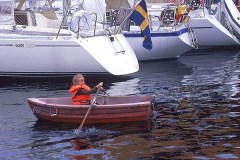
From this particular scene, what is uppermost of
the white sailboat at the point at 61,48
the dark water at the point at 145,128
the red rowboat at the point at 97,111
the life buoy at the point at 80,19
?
the life buoy at the point at 80,19

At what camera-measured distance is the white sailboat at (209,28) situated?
2884 cm

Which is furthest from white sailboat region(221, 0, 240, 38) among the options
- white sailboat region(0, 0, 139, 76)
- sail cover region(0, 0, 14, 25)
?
sail cover region(0, 0, 14, 25)

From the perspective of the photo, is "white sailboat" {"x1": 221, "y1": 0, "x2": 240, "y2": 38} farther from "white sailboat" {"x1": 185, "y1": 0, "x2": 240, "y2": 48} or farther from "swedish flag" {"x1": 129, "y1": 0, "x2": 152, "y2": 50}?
"swedish flag" {"x1": 129, "y1": 0, "x2": 152, "y2": 50}

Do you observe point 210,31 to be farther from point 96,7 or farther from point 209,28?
point 96,7

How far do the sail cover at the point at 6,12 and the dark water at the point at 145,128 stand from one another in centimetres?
214

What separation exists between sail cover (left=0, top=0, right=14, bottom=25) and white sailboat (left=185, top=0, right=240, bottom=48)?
11.9m

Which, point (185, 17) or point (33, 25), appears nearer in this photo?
point (33, 25)

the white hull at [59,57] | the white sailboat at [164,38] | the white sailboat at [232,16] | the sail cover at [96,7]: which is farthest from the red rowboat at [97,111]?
the white sailboat at [232,16]

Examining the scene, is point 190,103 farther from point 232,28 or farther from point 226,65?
point 232,28

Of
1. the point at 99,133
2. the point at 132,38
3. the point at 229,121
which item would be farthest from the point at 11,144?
the point at 132,38

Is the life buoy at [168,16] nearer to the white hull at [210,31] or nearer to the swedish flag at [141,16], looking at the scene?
the white hull at [210,31]

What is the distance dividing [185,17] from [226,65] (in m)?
3.19

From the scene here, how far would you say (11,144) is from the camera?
10.6m

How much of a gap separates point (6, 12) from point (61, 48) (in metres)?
2.60
